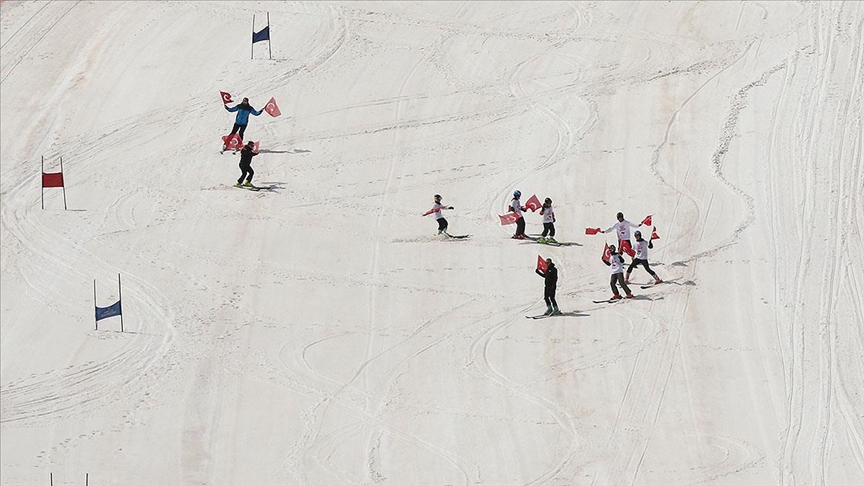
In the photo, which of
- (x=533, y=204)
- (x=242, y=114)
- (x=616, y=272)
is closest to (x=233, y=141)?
(x=242, y=114)

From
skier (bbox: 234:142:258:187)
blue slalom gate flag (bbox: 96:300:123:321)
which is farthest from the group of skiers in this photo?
blue slalom gate flag (bbox: 96:300:123:321)

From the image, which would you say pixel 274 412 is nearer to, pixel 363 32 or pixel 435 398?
pixel 435 398

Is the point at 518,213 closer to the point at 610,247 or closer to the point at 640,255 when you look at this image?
the point at 610,247

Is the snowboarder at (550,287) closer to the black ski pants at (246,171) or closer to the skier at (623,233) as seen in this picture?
the skier at (623,233)

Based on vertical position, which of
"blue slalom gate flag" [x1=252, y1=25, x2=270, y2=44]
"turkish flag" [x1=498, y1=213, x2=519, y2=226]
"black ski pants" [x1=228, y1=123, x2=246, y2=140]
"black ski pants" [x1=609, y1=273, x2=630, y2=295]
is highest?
"blue slalom gate flag" [x1=252, y1=25, x2=270, y2=44]

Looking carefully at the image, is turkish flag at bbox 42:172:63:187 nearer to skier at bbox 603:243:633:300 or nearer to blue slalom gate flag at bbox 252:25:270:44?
blue slalom gate flag at bbox 252:25:270:44

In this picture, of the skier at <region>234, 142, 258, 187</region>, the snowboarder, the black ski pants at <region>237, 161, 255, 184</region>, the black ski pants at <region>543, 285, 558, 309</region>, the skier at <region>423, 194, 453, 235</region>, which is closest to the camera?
the snowboarder

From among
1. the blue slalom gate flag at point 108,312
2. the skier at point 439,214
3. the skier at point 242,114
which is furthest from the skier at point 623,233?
the blue slalom gate flag at point 108,312
